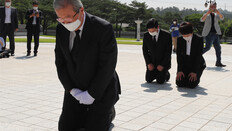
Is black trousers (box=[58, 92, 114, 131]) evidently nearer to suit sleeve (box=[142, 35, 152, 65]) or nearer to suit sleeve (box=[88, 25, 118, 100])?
suit sleeve (box=[88, 25, 118, 100])

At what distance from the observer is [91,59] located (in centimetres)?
306

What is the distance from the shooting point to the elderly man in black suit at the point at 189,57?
648cm

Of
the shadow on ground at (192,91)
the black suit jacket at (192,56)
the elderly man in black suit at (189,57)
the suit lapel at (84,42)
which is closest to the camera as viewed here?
the suit lapel at (84,42)

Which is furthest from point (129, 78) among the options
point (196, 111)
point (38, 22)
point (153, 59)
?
point (38, 22)

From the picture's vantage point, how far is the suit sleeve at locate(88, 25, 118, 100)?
301 centimetres

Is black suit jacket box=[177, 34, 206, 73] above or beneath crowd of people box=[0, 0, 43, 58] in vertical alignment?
beneath

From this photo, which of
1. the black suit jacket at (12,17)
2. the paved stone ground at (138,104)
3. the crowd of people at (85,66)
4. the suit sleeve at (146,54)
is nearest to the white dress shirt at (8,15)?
the black suit jacket at (12,17)

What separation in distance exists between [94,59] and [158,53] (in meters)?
4.13

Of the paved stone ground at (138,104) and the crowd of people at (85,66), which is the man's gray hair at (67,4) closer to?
the crowd of people at (85,66)

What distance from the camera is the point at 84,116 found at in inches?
136

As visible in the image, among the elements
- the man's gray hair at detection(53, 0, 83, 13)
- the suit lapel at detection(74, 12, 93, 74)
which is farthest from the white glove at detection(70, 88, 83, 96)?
the man's gray hair at detection(53, 0, 83, 13)

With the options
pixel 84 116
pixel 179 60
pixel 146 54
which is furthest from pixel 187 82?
pixel 84 116

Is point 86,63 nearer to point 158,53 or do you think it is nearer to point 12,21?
point 158,53

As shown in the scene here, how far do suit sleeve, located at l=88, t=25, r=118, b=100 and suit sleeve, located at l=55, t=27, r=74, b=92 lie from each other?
28 cm
